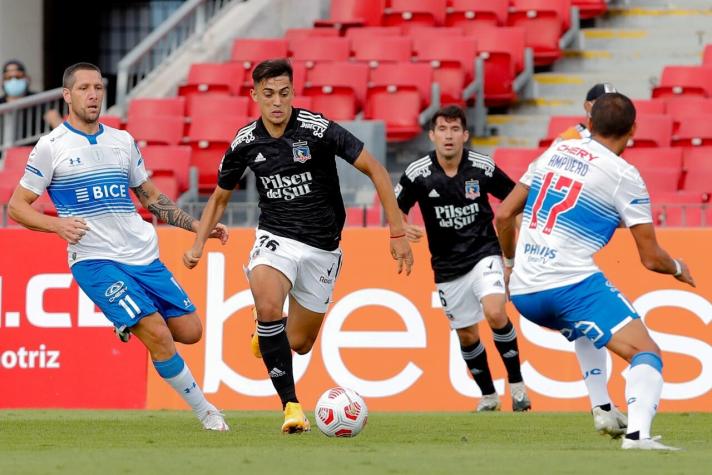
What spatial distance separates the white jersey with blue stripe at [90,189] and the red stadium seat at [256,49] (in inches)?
399

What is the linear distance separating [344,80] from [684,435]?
32.6 ft

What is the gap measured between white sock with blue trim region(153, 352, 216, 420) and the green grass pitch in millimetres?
227

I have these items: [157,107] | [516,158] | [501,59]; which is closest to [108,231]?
[516,158]

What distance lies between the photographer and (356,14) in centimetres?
2095

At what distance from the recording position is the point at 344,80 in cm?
1872

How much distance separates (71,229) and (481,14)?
11984 millimetres

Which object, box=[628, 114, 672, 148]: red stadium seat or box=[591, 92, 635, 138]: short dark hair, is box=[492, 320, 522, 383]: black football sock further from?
box=[628, 114, 672, 148]: red stadium seat

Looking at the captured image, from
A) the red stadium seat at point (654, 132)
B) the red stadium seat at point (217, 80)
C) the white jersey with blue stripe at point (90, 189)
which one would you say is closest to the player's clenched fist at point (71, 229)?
the white jersey with blue stripe at point (90, 189)

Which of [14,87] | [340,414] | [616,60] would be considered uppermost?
[616,60]

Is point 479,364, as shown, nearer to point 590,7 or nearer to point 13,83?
point 590,7

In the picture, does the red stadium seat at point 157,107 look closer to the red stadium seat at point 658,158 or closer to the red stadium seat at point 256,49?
the red stadium seat at point 256,49

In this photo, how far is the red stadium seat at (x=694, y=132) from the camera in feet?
54.3

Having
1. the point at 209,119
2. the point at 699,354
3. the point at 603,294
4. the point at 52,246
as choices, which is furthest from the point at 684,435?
the point at 209,119

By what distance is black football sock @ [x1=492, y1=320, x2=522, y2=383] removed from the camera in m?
11.7
